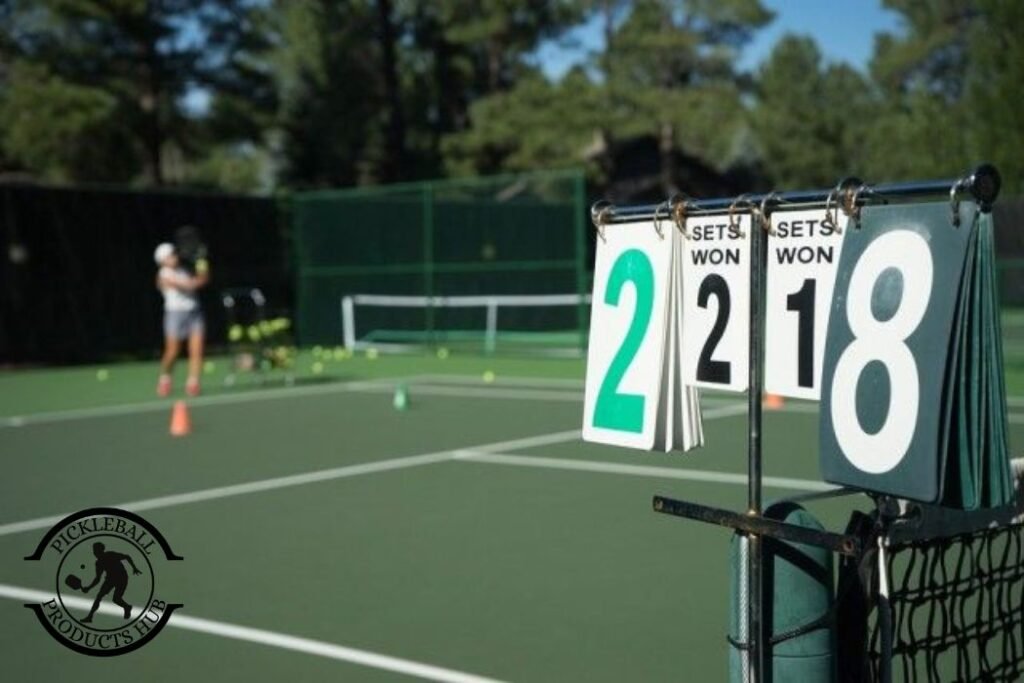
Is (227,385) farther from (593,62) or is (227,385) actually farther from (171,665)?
(593,62)

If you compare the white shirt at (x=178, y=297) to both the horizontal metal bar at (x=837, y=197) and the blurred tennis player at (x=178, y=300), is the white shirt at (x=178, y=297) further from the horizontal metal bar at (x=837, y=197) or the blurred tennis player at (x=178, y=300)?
the horizontal metal bar at (x=837, y=197)

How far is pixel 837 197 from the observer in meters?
2.44

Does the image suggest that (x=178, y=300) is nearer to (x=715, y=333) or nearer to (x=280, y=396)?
(x=280, y=396)

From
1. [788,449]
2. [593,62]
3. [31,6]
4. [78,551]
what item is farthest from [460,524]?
[593,62]

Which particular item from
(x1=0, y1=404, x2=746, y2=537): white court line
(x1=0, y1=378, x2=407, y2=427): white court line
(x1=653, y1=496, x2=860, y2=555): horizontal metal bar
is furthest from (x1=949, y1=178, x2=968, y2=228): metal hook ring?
(x1=0, y1=378, x2=407, y2=427): white court line

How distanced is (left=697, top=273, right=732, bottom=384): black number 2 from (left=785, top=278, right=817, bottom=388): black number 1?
0.17 meters

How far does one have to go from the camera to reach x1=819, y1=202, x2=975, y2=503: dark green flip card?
2236 millimetres

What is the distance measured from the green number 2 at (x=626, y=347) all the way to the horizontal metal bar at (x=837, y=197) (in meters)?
0.11

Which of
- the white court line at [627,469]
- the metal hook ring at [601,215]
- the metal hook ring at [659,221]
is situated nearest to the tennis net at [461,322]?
the white court line at [627,469]

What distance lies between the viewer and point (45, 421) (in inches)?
466

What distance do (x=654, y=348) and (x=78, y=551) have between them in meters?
4.03

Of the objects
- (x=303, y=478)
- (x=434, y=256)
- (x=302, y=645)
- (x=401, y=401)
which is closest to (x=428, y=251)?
(x=434, y=256)

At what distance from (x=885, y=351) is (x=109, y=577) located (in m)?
3.87

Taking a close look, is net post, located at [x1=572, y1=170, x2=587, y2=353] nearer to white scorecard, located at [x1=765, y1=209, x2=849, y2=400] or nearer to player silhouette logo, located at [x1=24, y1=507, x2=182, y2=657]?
player silhouette logo, located at [x1=24, y1=507, x2=182, y2=657]
